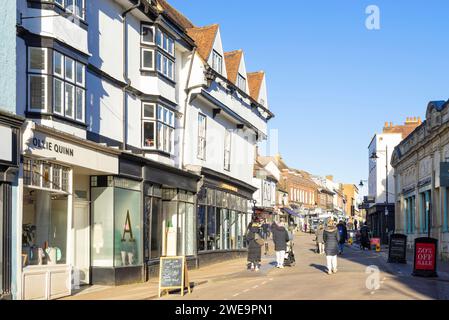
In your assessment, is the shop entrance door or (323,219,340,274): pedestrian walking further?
(323,219,340,274): pedestrian walking

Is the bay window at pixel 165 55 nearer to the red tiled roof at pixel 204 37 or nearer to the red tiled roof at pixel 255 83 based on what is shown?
the red tiled roof at pixel 204 37

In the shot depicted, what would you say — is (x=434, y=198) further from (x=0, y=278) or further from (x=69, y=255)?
(x=0, y=278)

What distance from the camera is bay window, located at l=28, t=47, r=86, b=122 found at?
52.7ft

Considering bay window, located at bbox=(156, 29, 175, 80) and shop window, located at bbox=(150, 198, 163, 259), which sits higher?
bay window, located at bbox=(156, 29, 175, 80)

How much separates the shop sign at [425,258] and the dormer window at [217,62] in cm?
1202

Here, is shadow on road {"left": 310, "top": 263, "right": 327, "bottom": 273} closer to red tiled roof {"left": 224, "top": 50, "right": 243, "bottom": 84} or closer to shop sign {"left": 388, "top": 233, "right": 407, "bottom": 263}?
shop sign {"left": 388, "top": 233, "right": 407, "bottom": 263}

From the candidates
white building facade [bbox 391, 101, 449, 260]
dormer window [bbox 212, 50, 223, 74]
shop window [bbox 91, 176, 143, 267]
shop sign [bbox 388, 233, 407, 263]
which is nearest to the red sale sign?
white building facade [bbox 391, 101, 449, 260]

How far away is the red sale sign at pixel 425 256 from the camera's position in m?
21.8

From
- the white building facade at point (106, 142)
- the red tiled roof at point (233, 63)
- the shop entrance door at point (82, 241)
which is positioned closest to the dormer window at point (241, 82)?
the red tiled roof at point (233, 63)

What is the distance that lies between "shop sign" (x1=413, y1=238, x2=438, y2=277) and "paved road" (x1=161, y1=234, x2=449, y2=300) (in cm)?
Answer: 50

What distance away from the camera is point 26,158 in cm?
1508

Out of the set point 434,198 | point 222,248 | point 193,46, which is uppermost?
point 193,46

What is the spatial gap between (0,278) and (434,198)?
27.7 meters
